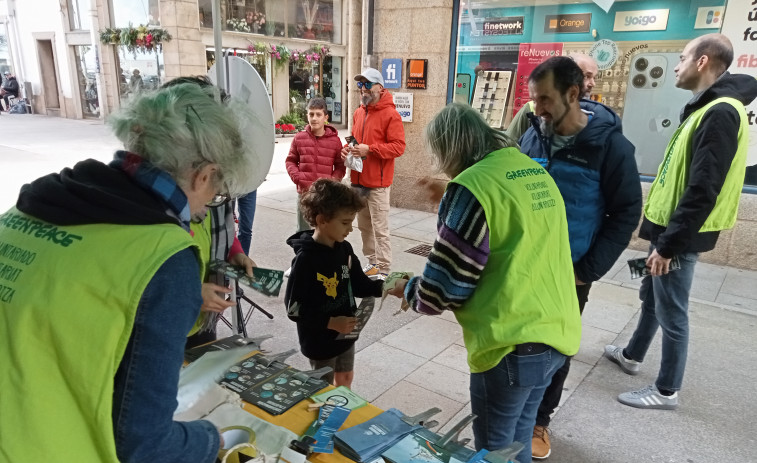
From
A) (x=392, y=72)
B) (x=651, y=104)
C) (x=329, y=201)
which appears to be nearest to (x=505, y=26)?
(x=392, y=72)

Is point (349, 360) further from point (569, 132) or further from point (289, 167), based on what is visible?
point (289, 167)

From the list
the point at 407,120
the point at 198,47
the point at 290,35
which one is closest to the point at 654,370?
the point at 407,120

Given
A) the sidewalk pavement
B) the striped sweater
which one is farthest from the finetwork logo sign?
the striped sweater

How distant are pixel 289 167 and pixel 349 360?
8.68 feet

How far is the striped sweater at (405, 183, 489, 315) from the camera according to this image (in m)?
1.67

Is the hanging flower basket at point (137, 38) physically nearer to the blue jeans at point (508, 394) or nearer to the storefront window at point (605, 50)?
the storefront window at point (605, 50)

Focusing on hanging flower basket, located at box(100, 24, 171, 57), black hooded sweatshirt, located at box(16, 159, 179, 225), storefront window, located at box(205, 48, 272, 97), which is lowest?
black hooded sweatshirt, located at box(16, 159, 179, 225)

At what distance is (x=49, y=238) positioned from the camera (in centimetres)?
98

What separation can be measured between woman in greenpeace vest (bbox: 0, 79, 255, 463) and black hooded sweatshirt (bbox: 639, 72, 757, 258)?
8.40 feet

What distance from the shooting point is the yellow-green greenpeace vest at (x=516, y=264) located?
1683 mm

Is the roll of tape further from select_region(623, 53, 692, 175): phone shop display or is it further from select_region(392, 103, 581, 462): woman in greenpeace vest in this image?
select_region(623, 53, 692, 175): phone shop display

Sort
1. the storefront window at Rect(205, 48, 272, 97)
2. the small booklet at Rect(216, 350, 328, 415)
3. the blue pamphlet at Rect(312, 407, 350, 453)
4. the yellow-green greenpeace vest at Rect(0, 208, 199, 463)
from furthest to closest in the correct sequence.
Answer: the storefront window at Rect(205, 48, 272, 97) → the small booklet at Rect(216, 350, 328, 415) → the blue pamphlet at Rect(312, 407, 350, 453) → the yellow-green greenpeace vest at Rect(0, 208, 199, 463)

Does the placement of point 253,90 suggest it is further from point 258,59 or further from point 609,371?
point 258,59

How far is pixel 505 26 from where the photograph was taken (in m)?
6.55
